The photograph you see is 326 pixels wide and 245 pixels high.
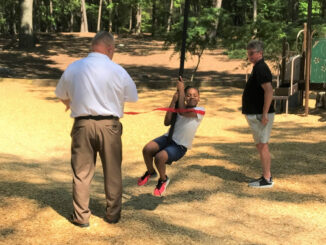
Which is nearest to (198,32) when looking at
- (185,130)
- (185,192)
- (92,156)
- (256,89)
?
(256,89)

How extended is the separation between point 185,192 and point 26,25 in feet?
76.7

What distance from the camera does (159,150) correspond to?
4910 millimetres

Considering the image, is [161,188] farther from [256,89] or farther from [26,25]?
[26,25]

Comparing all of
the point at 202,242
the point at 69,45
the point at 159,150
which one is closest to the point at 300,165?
the point at 159,150

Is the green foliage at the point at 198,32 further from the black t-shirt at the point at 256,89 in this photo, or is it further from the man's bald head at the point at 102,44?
the man's bald head at the point at 102,44

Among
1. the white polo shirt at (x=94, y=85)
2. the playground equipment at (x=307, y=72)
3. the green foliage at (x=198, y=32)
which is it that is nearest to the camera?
the white polo shirt at (x=94, y=85)

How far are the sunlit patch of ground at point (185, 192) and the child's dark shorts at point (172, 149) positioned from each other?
60 cm

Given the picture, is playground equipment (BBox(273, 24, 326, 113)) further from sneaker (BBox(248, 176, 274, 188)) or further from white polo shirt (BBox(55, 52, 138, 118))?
white polo shirt (BBox(55, 52, 138, 118))

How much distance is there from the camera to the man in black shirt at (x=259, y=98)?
5.36 metres

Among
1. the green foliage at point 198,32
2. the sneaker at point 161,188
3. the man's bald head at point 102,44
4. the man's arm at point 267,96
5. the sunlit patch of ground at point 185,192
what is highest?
the green foliage at point 198,32

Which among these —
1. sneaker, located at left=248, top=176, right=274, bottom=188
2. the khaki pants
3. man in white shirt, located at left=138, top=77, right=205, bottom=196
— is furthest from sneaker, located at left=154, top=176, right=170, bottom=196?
sneaker, located at left=248, top=176, right=274, bottom=188

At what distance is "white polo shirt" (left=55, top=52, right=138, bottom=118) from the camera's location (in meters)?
3.87

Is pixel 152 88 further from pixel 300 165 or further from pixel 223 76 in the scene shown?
pixel 300 165

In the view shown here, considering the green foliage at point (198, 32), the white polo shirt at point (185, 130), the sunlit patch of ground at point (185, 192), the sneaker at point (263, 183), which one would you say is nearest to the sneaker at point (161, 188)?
the sunlit patch of ground at point (185, 192)
